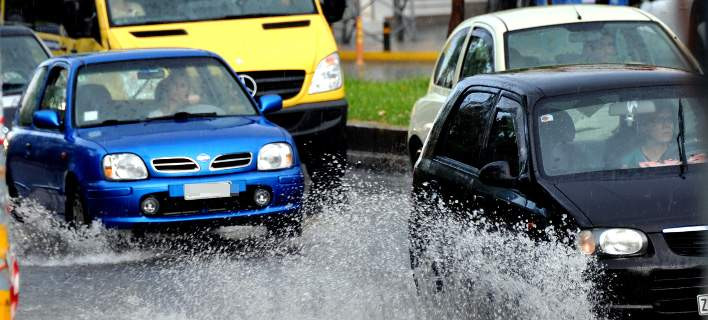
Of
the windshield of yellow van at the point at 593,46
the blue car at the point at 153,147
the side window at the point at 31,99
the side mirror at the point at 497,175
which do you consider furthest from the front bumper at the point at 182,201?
the side mirror at the point at 497,175

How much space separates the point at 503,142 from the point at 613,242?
4.04 ft

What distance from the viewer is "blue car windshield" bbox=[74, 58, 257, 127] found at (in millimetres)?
11789

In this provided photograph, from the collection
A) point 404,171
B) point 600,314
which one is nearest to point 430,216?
point 600,314

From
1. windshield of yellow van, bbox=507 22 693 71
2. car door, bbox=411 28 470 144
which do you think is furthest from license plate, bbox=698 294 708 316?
car door, bbox=411 28 470 144

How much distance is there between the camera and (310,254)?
33.1 feet

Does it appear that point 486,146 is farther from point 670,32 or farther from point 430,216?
point 670,32

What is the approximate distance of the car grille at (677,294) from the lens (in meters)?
6.54

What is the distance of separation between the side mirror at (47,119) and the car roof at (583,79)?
4412 millimetres

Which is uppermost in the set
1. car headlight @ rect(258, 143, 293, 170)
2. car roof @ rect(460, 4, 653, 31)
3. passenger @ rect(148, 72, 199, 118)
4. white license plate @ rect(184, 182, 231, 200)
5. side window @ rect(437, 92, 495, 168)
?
side window @ rect(437, 92, 495, 168)

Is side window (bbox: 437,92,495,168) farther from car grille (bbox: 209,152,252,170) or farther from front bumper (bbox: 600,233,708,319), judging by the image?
car grille (bbox: 209,152,252,170)

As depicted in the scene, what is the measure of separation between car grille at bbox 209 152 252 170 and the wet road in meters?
0.54

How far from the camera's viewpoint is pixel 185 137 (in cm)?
1105

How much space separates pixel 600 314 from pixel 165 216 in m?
4.71

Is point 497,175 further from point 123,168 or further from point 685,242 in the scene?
point 123,168
